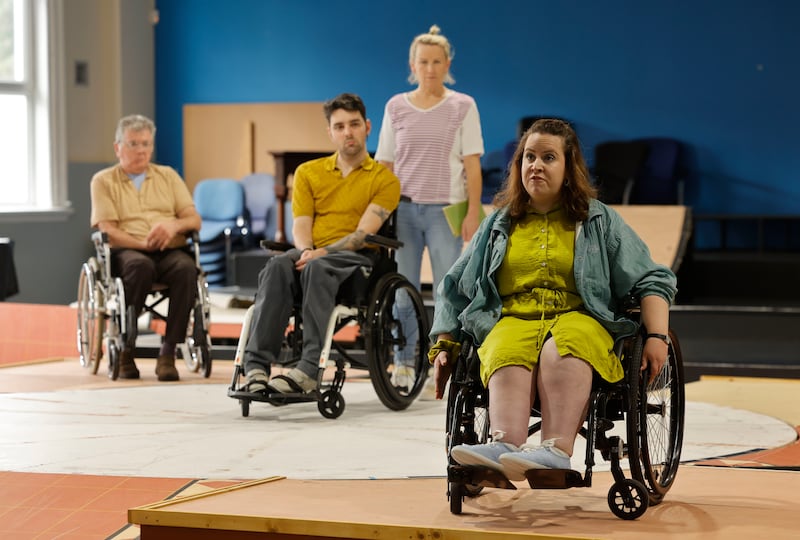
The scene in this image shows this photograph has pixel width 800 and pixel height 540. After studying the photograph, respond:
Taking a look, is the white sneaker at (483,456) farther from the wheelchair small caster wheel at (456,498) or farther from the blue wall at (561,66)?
the blue wall at (561,66)

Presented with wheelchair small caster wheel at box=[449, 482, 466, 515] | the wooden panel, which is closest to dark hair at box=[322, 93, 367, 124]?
wheelchair small caster wheel at box=[449, 482, 466, 515]

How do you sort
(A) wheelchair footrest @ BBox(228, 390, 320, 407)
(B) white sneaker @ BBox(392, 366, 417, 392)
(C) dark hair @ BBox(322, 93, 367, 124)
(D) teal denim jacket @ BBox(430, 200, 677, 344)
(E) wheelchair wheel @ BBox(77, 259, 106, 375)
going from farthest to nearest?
(E) wheelchair wheel @ BBox(77, 259, 106, 375)
(B) white sneaker @ BBox(392, 366, 417, 392)
(C) dark hair @ BBox(322, 93, 367, 124)
(A) wheelchair footrest @ BBox(228, 390, 320, 407)
(D) teal denim jacket @ BBox(430, 200, 677, 344)

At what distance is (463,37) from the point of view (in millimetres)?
8977

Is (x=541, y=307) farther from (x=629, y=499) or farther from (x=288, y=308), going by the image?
(x=288, y=308)

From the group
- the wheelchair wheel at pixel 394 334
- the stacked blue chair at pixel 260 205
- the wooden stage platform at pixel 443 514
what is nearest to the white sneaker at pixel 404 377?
the wheelchair wheel at pixel 394 334

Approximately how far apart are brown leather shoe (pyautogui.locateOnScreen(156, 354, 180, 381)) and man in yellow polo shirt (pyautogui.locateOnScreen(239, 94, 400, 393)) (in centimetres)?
90

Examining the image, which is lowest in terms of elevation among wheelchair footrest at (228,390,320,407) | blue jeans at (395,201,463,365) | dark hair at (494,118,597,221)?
wheelchair footrest at (228,390,320,407)

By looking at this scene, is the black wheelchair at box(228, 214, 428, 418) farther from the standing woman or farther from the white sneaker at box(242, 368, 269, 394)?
the standing woman

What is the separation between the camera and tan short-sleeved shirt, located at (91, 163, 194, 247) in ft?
15.3

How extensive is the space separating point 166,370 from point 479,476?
2.61 meters

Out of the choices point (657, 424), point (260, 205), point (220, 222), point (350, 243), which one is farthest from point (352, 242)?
point (260, 205)

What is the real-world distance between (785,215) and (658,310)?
5.94 metres

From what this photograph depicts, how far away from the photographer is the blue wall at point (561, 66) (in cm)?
834

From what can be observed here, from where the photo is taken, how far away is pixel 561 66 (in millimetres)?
8758
